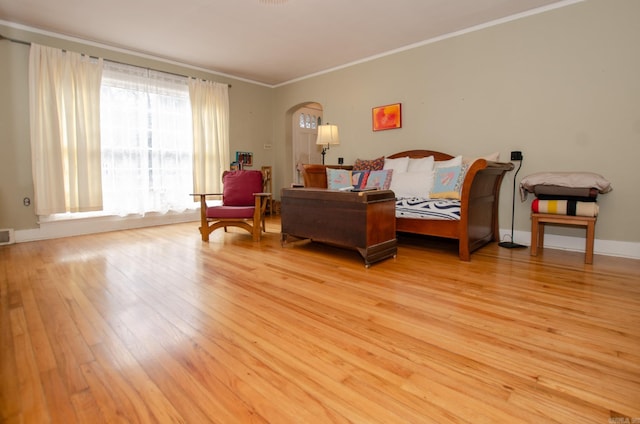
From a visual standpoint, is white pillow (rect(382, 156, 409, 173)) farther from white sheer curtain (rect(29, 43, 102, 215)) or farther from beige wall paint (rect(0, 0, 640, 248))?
white sheer curtain (rect(29, 43, 102, 215))

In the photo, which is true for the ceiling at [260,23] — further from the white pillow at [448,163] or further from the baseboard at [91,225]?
the baseboard at [91,225]

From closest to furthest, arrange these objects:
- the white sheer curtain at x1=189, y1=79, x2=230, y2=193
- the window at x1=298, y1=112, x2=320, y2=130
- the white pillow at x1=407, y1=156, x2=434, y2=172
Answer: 1. the white pillow at x1=407, y1=156, x2=434, y2=172
2. the white sheer curtain at x1=189, y1=79, x2=230, y2=193
3. the window at x1=298, y1=112, x2=320, y2=130

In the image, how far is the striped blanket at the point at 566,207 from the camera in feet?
9.09

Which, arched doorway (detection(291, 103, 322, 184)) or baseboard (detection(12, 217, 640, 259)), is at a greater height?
arched doorway (detection(291, 103, 322, 184))

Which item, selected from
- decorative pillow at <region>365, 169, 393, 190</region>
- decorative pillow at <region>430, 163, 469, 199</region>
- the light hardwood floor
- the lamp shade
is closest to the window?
the lamp shade

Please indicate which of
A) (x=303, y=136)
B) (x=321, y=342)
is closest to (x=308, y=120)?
(x=303, y=136)

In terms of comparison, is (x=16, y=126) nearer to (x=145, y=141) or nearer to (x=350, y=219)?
(x=145, y=141)

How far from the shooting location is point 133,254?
3295 millimetres

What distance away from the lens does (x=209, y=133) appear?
17.9ft

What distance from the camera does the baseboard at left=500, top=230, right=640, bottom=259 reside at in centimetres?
303

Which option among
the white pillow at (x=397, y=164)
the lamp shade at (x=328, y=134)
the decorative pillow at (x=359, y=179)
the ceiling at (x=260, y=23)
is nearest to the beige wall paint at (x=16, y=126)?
the ceiling at (x=260, y=23)

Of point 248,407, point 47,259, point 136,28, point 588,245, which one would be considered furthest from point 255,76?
point 248,407

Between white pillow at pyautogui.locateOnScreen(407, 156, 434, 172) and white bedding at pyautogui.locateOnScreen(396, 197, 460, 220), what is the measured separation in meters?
0.61

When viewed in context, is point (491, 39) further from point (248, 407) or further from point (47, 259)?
point (47, 259)
